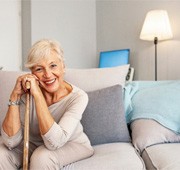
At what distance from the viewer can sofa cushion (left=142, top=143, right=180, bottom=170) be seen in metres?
1.17

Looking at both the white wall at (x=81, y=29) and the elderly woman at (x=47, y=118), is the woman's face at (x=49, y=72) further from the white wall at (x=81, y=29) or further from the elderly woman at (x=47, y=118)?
the white wall at (x=81, y=29)

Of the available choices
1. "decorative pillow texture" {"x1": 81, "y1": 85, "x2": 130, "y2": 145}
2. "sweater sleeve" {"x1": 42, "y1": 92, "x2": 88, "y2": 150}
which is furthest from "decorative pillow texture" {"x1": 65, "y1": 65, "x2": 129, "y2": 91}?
"sweater sleeve" {"x1": 42, "y1": 92, "x2": 88, "y2": 150}

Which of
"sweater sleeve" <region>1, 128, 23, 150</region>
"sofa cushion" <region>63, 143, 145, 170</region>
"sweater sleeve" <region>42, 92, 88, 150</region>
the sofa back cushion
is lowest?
"sofa cushion" <region>63, 143, 145, 170</region>

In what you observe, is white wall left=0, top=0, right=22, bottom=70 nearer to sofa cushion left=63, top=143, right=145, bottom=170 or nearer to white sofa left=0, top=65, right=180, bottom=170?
white sofa left=0, top=65, right=180, bottom=170

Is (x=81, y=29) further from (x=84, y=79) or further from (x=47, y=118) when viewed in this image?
(x=47, y=118)

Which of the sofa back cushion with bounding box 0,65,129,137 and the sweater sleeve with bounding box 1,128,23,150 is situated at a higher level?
the sofa back cushion with bounding box 0,65,129,137

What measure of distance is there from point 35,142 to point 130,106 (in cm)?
65

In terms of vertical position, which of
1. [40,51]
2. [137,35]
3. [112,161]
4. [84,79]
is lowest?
[112,161]

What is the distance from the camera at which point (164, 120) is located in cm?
158

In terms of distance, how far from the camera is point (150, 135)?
1.50m

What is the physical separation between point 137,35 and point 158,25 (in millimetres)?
529

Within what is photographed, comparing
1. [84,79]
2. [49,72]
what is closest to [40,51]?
[49,72]

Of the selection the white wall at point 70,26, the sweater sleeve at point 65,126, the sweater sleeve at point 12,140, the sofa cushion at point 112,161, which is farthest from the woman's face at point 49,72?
the white wall at point 70,26

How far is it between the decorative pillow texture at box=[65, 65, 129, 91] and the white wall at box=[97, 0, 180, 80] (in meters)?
1.33
